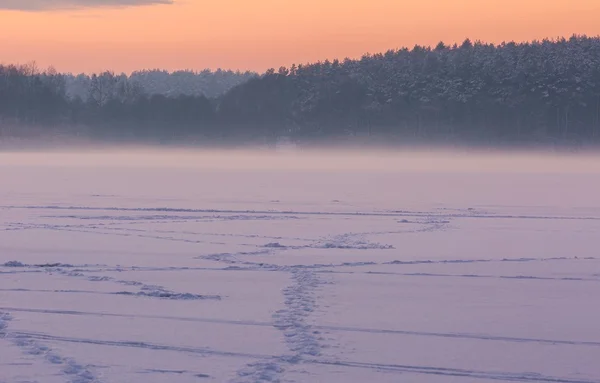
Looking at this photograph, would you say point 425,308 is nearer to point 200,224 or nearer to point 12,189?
point 200,224

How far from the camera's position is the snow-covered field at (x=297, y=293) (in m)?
5.90

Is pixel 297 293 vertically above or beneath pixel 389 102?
beneath

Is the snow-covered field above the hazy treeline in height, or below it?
below

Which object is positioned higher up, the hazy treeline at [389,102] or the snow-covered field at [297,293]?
the hazy treeline at [389,102]

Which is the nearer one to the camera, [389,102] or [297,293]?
[297,293]

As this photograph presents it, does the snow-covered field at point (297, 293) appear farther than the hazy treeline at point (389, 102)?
No

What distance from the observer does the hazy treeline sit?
6506 cm

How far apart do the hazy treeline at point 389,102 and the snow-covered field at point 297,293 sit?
165ft

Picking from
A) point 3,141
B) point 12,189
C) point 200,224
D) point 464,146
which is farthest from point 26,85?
point 200,224

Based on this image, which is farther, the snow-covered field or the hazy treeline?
the hazy treeline

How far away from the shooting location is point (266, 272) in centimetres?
930

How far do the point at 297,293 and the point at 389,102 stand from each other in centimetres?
6536

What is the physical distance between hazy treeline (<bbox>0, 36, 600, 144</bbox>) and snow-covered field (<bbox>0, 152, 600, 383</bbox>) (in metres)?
50.4

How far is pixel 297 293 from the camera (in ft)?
26.8
